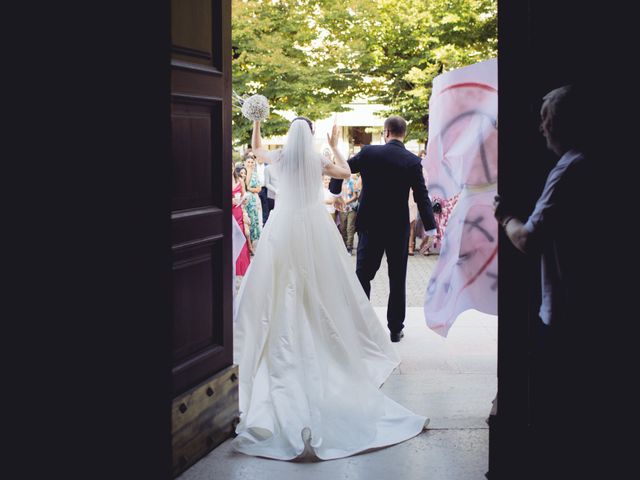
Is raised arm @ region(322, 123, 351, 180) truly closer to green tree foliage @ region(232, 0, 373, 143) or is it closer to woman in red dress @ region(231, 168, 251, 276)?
woman in red dress @ region(231, 168, 251, 276)

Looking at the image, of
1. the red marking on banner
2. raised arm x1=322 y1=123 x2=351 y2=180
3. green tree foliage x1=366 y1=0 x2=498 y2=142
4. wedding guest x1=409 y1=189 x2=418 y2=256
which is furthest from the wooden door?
green tree foliage x1=366 y1=0 x2=498 y2=142

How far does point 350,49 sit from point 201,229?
65.6ft

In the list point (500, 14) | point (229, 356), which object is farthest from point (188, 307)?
point (500, 14)

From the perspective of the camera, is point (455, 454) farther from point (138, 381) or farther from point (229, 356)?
point (138, 381)

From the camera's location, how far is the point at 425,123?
24688 millimetres

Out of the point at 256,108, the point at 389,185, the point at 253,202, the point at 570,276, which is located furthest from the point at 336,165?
the point at 253,202

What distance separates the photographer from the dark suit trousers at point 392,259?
7629mm

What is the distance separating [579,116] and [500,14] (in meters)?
0.87

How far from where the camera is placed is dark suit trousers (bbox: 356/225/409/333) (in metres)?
7.63

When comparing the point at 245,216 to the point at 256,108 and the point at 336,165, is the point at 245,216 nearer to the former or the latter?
the point at 336,165

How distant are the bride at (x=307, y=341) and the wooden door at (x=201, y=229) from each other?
1.15ft

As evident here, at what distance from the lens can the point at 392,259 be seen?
766 cm

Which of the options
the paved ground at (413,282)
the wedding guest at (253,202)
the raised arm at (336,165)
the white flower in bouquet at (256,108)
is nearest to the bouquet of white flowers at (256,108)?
the white flower in bouquet at (256,108)

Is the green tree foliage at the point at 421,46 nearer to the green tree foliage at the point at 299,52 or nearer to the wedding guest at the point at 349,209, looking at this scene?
the green tree foliage at the point at 299,52
